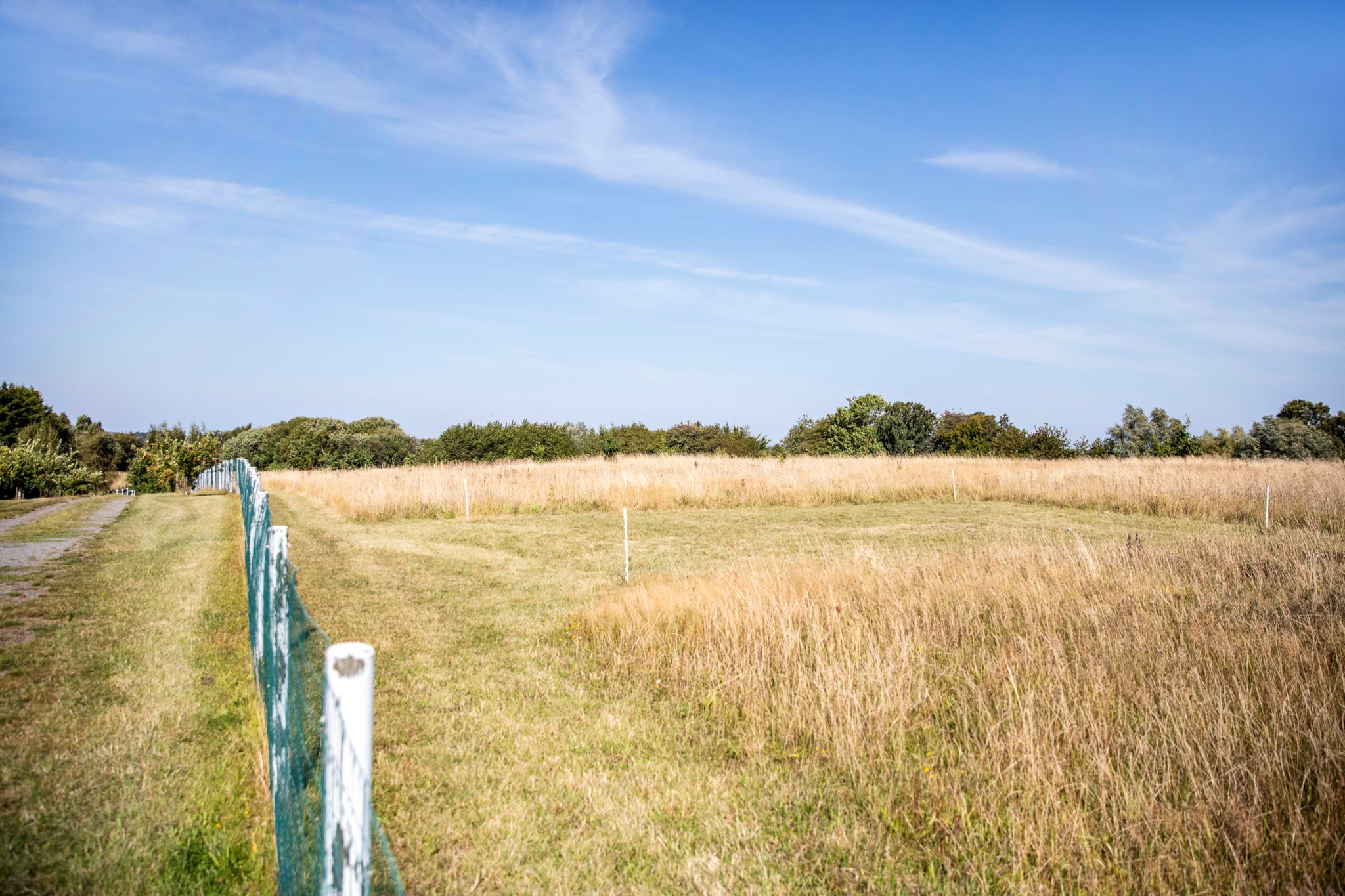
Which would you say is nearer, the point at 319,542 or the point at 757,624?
the point at 757,624

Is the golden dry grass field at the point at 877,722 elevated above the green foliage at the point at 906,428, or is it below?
below

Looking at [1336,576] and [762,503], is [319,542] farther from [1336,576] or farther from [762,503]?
[1336,576]

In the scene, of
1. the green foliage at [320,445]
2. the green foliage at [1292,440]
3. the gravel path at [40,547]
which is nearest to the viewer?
the gravel path at [40,547]

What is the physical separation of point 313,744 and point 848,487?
60.5 feet

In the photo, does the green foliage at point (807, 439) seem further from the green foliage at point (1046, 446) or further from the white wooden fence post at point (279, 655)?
the white wooden fence post at point (279, 655)

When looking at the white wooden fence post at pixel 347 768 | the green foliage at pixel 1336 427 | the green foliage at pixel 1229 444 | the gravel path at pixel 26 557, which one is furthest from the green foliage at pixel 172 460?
the green foliage at pixel 1336 427

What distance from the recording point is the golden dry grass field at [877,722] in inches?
122

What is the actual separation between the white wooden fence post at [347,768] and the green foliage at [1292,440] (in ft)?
145

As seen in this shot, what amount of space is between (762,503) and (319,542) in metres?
11.3

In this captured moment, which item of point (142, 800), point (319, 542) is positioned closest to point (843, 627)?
point (142, 800)

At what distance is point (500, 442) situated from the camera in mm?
39531

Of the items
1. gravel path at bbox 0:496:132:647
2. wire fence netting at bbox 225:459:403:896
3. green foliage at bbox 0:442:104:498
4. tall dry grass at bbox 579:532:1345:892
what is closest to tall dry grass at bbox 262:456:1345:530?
gravel path at bbox 0:496:132:647

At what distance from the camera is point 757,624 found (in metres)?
5.77

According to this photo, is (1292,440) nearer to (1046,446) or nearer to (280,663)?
(1046,446)
